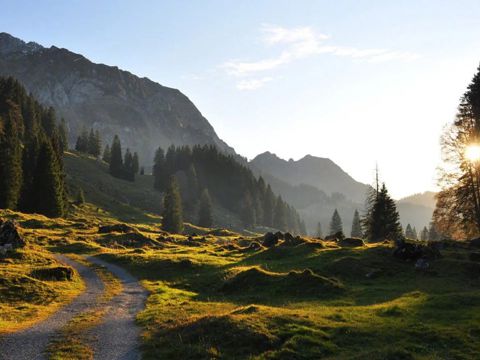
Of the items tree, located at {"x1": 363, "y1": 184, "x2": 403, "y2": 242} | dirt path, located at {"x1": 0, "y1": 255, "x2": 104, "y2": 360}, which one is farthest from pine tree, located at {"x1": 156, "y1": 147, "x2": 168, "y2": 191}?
dirt path, located at {"x1": 0, "y1": 255, "x2": 104, "y2": 360}

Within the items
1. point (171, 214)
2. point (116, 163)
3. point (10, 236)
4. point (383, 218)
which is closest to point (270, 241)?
point (383, 218)

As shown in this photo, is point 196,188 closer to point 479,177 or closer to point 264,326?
point 479,177

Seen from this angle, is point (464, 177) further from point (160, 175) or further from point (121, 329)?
point (160, 175)

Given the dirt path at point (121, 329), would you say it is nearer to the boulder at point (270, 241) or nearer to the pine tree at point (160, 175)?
the boulder at point (270, 241)

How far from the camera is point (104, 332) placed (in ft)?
72.8

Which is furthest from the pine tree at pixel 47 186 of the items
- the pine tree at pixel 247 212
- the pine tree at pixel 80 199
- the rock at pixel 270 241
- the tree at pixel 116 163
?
the pine tree at pixel 247 212

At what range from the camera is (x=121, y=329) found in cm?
2300

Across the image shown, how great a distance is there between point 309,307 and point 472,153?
132 feet

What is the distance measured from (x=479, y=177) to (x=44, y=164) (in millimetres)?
83379

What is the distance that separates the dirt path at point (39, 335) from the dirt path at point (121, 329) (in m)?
2.01

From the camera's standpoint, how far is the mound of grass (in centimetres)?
3253

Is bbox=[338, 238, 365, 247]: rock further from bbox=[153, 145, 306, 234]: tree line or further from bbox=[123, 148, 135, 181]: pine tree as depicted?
bbox=[123, 148, 135, 181]: pine tree

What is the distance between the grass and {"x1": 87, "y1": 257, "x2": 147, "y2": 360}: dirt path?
0.69m

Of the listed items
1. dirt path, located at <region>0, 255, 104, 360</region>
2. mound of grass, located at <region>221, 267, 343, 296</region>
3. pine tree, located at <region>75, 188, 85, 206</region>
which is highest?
pine tree, located at <region>75, 188, 85, 206</region>
